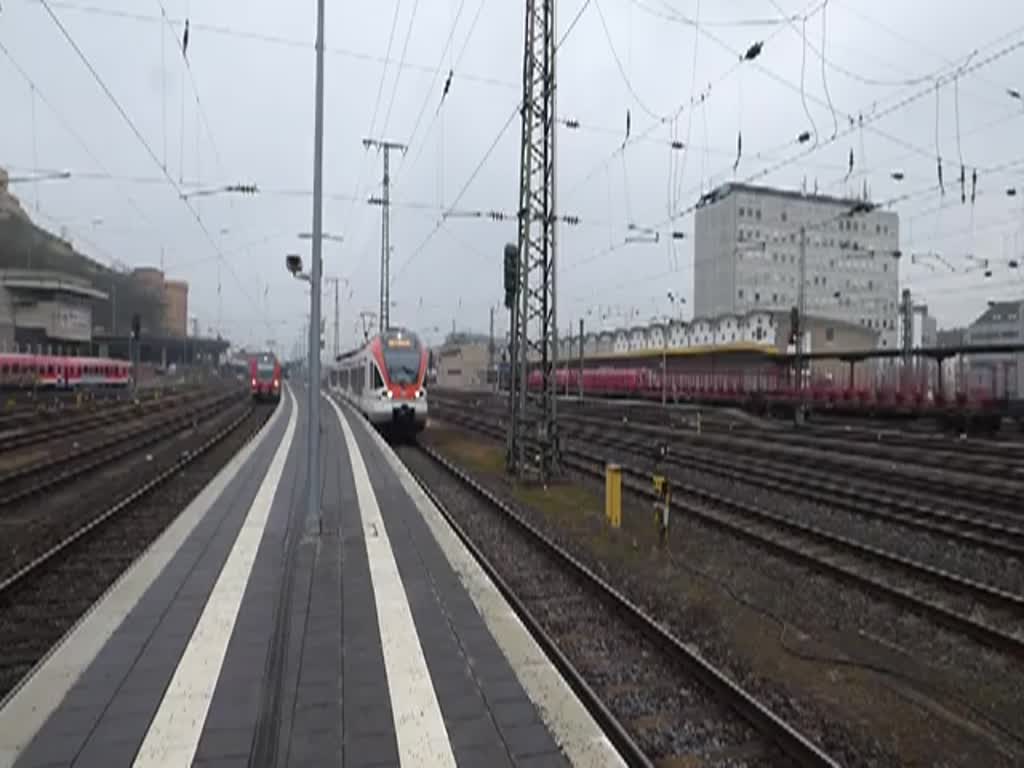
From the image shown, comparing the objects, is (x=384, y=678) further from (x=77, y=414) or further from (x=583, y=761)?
(x=77, y=414)

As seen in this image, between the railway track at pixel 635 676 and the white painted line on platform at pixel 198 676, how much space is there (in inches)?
102

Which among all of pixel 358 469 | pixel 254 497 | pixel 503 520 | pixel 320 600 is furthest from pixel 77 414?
pixel 320 600

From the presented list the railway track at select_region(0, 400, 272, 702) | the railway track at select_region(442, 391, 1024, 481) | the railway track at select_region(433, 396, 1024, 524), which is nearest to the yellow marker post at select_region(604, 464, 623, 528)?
the railway track at select_region(433, 396, 1024, 524)

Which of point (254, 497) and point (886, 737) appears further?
point (254, 497)

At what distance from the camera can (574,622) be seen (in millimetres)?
7199

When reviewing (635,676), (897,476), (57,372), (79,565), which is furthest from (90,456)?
(57,372)

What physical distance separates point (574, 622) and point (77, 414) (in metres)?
35.4

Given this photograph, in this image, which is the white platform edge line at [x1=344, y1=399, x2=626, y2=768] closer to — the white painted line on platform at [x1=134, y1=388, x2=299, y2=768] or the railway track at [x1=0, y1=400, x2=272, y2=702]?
the white painted line on platform at [x1=134, y1=388, x2=299, y2=768]

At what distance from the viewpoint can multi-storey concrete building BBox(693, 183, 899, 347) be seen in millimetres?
80500

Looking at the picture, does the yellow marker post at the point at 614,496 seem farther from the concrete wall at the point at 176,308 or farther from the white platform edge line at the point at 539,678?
the concrete wall at the point at 176,308

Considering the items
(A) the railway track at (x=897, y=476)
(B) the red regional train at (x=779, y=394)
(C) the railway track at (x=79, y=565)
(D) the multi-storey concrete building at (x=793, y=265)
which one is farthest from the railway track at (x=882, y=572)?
(D) the multi-storey concrete building at (x=793, y=265)

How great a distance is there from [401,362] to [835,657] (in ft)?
66.0

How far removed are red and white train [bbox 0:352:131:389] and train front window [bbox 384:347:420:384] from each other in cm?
3996

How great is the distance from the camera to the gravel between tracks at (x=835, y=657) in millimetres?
5016
